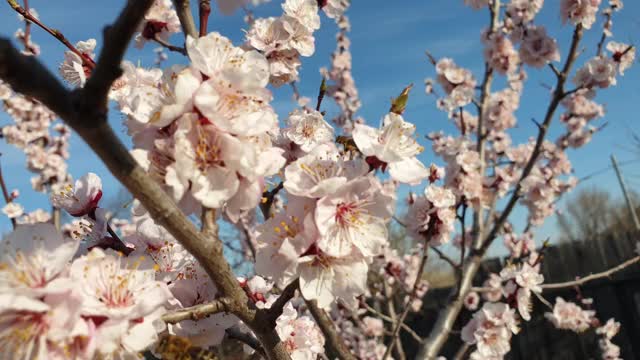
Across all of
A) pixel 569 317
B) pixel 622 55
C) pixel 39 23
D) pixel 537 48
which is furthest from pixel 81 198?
pixel 569 317

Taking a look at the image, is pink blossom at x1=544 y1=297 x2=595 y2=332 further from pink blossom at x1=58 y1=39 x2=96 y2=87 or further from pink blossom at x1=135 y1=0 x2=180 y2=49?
pink blossom at x1=58 y1=39 x2=96 y2=87

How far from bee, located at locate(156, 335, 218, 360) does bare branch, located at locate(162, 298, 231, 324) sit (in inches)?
2.5

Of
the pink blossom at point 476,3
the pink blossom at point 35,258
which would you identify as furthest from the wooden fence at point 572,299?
the pink blossom at point 35,258

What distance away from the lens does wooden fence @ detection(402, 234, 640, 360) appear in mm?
6492

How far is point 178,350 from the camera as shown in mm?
951

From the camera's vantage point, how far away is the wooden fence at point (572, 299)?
256 inches

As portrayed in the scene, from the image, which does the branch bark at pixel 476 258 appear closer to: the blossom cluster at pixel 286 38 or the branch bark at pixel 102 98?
the blossom cluster at pixel 286 38

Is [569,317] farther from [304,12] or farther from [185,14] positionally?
[185,14]

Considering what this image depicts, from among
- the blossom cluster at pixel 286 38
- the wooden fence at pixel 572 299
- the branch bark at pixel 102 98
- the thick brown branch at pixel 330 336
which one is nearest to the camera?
the branch bark at pixel 102 98

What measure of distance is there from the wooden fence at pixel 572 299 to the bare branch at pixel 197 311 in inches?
194

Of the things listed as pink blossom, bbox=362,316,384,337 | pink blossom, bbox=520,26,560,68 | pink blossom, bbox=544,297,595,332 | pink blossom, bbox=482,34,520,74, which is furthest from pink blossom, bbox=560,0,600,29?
pink blossom, bbox=362,316,384,337

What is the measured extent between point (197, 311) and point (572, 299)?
A: 7295 mm

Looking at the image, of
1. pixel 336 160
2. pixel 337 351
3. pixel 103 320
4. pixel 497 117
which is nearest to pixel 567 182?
pixel 497 117

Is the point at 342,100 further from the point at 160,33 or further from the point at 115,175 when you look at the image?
the point at 115,175
